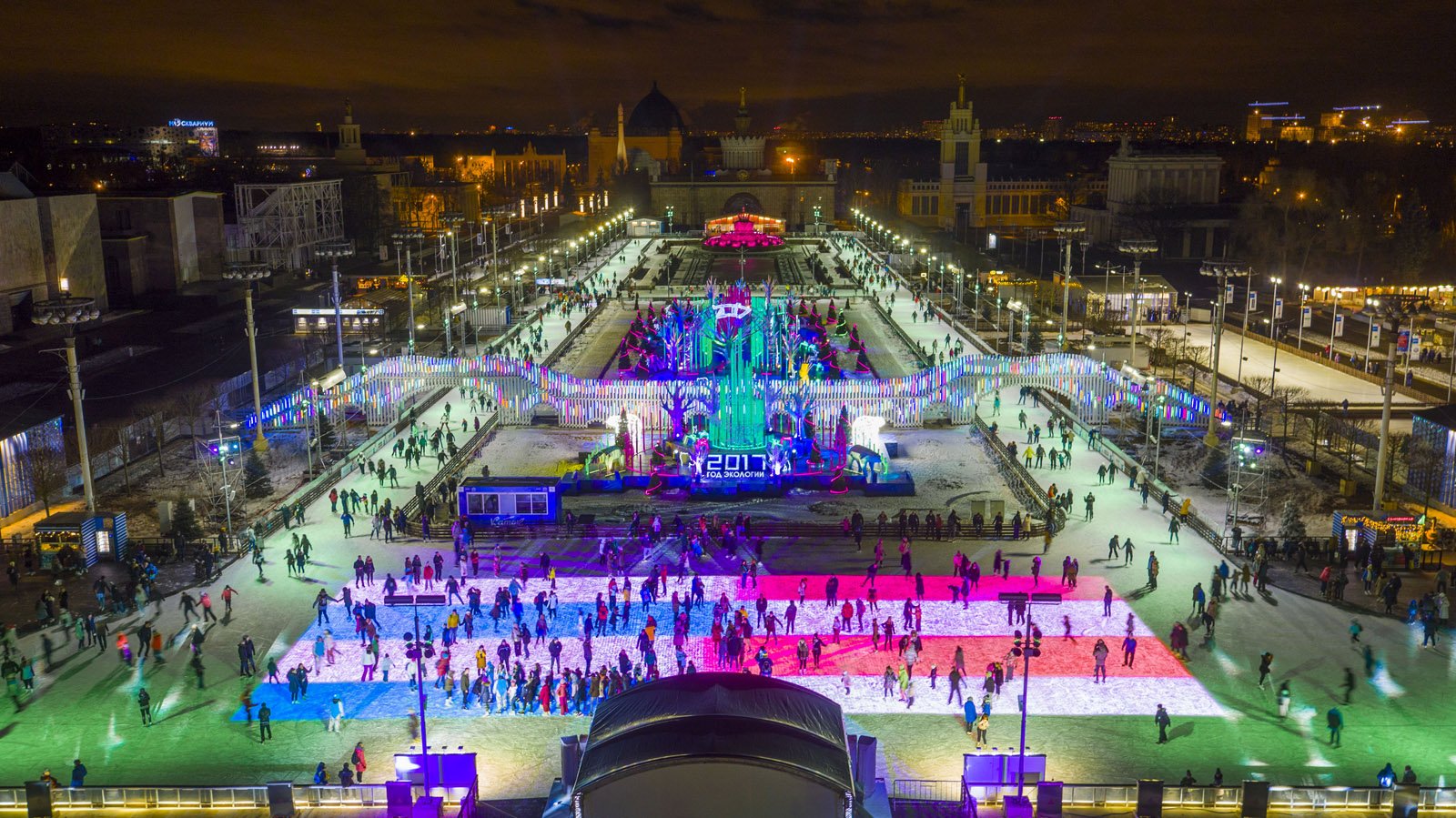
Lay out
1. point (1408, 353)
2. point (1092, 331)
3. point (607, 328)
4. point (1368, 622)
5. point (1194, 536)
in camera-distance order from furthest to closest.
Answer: point (607, 328)
point (1092, 331)
point (1408, 353)
point (1194, 536)
point (1368, 622)

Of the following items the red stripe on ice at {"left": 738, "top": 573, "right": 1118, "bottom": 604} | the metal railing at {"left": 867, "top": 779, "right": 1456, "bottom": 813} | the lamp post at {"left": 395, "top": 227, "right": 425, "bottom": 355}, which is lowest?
the red stripe on ice at {"left": 738, "top": 573, "right": 1118, "bottom": 604}

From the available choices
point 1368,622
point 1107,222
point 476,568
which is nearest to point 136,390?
point 476,568

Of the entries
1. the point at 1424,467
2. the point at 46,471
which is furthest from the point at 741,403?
the point at 46,471

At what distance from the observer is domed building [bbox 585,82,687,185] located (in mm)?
165763

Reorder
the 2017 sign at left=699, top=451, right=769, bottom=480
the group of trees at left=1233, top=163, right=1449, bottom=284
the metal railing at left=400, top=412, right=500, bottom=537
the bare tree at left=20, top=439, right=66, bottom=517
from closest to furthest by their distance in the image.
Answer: the metal railing at left=400, top=412, right=500, bottom=537 < the bare tree at left=20, top=439, right=66, bottom=517 < the 2017 sign at left=699, top=451, right=769, bottom=480 < the group of trees at left=1233, top=163, right=1449, bottom=284

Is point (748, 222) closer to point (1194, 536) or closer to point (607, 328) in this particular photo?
point (607, 328)

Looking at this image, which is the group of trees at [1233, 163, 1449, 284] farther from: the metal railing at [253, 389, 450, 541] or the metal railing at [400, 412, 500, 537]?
the metal railing at [253, 389, 450, 541]

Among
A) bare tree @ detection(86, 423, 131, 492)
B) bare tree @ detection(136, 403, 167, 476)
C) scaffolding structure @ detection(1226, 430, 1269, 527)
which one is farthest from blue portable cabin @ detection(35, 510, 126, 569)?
scaffolding structure @ detection(1226, 430, 1269, 527)

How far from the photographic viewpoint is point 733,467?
3922cm

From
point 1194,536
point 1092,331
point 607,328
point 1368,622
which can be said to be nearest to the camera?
point 1368,622

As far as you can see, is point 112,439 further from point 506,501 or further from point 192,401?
point 506,501

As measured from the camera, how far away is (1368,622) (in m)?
27.2

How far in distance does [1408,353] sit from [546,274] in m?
58.0

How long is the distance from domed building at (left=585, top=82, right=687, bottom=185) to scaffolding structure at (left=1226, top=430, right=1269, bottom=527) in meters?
131
